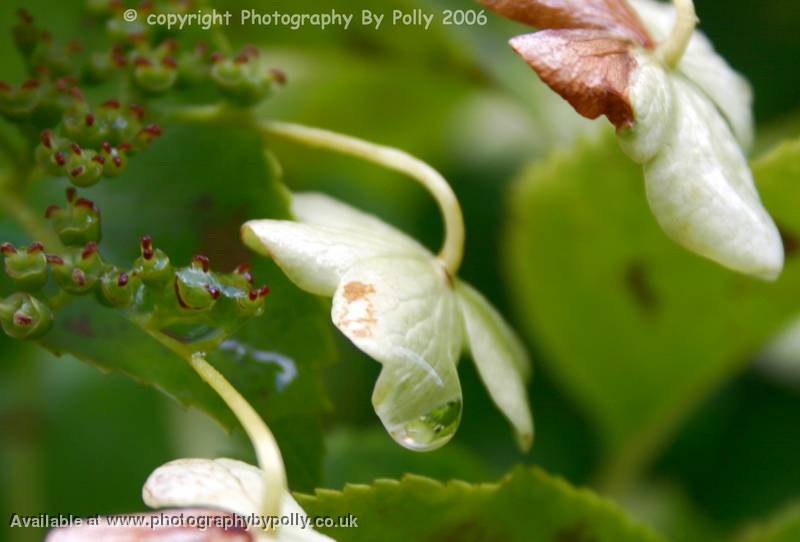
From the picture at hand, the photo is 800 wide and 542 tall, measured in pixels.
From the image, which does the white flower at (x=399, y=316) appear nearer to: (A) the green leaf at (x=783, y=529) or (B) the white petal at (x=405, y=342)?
(B) the white petal at (x=405, y=342)

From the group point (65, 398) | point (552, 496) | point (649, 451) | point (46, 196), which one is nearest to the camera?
point (552, 496)

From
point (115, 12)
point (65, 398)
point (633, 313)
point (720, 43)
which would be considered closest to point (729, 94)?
point (633, 313)

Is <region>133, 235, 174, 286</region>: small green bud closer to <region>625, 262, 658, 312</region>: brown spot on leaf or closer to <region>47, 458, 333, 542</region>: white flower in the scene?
<region>47, 458, 333, 542</region>: white flower

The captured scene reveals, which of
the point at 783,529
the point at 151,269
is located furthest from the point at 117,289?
the point at 783,529

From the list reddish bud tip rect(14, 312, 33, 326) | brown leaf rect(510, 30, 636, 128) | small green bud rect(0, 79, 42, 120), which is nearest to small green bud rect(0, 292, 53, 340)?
reddish bud tip rect(14, 312, 33, 326)

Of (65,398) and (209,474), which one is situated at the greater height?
(209,474)

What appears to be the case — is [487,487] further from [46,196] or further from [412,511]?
[46,196]

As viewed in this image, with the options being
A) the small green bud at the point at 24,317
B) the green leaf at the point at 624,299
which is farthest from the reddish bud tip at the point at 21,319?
the green leaf at the point at 624,299
